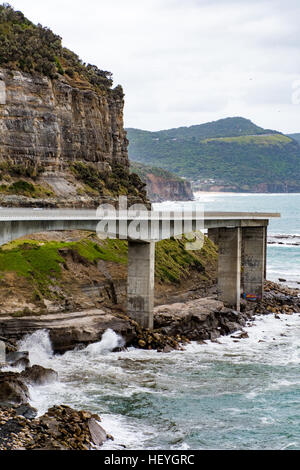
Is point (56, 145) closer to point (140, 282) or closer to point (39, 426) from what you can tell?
point (140, 282)

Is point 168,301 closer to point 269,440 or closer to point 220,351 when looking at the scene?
point 220,351

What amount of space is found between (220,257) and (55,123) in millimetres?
25166

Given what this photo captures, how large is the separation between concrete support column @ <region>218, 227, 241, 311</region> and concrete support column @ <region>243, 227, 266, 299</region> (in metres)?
6.54

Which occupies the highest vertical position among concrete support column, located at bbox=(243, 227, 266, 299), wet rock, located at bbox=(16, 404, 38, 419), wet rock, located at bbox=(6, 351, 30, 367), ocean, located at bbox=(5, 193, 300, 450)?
concrete support column, located at bbox=(243, 227, 266, 299)

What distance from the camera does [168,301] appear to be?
184 ft

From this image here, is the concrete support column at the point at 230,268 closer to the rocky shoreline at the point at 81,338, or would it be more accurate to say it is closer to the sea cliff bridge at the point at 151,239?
the sea cliff bridge at the point at 151,239

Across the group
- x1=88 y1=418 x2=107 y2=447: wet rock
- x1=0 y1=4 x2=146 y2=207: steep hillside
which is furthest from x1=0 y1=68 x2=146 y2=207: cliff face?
x1=88 y1=418 x2=107 y2=447: wet rock

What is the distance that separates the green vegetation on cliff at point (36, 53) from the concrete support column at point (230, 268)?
A: 1158 inches

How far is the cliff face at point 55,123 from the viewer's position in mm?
66812

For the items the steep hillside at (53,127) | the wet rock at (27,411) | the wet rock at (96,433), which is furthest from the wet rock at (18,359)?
the steep hillside at (53,127)

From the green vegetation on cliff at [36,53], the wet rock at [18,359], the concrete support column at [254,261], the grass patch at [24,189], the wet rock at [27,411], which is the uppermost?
the green vegetation on cliff at [36,53]

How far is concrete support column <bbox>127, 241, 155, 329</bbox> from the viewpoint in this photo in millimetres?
46500

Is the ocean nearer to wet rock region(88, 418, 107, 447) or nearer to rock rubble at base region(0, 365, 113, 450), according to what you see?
wet rock region(88, 418, 107, 447)

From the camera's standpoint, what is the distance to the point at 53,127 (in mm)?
71000
